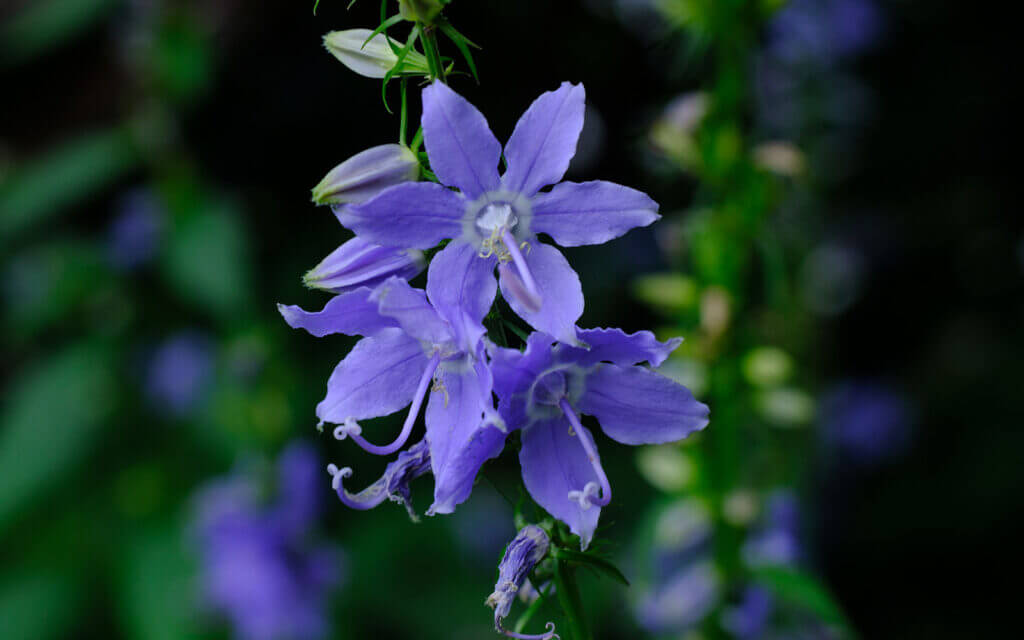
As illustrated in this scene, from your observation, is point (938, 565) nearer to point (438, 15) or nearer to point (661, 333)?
point (661, 333)

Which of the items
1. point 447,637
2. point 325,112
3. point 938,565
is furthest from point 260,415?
point 938,565

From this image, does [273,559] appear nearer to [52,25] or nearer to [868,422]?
[52,25]

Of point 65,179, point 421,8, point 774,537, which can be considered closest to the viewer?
point 421,8

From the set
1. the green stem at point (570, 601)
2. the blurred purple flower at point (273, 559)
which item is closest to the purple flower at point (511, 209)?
the green stem at point (570, 601)

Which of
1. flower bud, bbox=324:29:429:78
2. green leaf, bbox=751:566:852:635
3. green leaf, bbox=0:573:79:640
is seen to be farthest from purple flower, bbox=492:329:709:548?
green leaf, bbox=0:573:79:640

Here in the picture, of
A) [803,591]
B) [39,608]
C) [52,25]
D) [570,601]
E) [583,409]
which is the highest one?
[583,409]

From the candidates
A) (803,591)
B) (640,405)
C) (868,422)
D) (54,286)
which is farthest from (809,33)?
(54,286)
